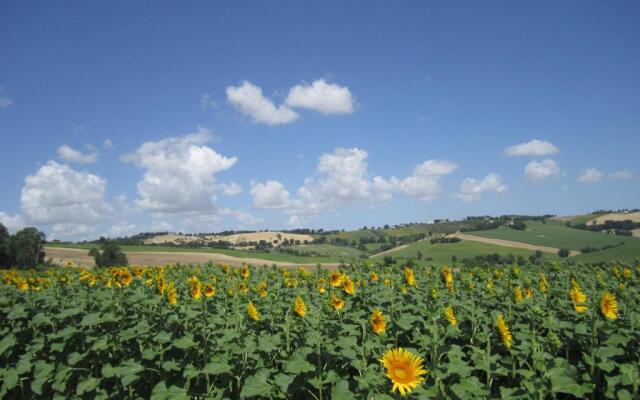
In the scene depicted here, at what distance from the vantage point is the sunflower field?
4.30m

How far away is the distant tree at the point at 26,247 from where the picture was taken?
180 feet

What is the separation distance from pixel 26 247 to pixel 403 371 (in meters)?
67.5

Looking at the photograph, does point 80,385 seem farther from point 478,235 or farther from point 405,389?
point 478,235

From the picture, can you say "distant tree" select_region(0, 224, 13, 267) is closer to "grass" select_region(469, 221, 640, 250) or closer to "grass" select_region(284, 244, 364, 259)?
"grass" select_region(284, 244, 364, 259)

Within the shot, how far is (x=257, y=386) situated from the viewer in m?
4.38

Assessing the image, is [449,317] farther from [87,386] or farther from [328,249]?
[328,249]

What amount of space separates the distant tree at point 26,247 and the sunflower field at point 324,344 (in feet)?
186

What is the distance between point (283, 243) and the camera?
117438mm

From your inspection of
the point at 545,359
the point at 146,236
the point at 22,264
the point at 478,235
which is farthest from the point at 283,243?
the point at 545,359

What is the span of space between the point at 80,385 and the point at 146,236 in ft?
400

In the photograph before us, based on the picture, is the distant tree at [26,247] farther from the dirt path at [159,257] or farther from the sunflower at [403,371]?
the sunflower at [403,371]

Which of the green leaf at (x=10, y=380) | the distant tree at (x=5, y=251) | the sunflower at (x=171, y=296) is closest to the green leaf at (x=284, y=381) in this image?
the sunflower at (x=171, y=296)

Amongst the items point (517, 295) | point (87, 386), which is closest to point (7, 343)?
point (87, 386)

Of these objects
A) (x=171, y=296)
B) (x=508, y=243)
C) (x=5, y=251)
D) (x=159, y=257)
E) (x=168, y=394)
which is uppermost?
(x=5, y=251)
